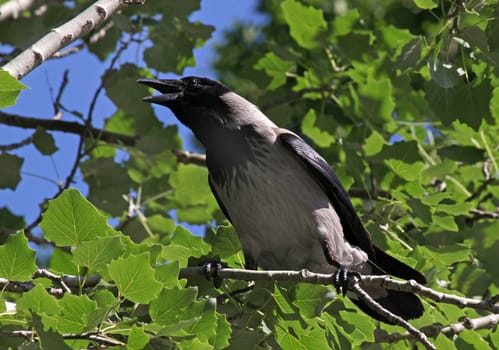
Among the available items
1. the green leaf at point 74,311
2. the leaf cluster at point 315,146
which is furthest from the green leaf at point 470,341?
the green leaf at point 74,311

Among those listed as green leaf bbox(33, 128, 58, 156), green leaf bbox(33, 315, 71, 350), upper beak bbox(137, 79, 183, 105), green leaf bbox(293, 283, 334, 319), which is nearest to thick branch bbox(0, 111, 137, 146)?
green leaf bbox(33, 128, 58, 156)

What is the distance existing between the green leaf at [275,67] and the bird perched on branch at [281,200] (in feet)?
4.01

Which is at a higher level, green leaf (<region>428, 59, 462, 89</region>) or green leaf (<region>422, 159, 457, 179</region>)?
green leaf (<region>428, 59, 462, 89</region>)

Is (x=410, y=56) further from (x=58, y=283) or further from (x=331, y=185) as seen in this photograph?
(x=58, y=283)

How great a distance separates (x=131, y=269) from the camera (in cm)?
339

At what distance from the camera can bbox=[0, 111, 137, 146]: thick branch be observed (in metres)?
6.66

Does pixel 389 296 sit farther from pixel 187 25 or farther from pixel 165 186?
pixel 187 25

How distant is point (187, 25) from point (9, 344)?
3.28 m

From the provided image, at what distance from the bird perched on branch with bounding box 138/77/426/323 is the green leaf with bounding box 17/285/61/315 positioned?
7.32ft

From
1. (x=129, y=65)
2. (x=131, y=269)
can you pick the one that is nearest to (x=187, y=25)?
(x=129, y=65)

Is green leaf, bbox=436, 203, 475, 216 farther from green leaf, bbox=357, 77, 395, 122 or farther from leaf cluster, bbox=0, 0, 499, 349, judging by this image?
green leaf, bbox=357, 77, 395, 122

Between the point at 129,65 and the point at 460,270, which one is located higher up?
the point at 129,65

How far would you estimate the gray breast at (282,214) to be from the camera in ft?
17.4

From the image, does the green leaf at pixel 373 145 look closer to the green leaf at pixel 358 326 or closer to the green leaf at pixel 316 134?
the green leaf at pixel 316 134
